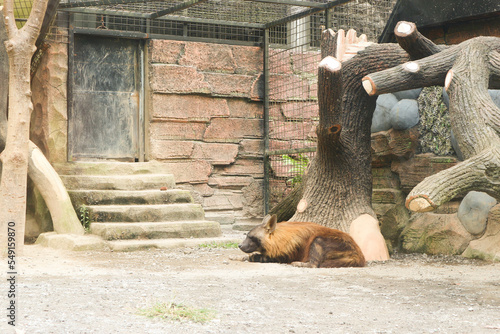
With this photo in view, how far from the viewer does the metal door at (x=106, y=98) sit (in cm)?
900

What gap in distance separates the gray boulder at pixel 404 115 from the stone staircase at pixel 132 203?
2.57m

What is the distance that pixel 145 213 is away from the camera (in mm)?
7980

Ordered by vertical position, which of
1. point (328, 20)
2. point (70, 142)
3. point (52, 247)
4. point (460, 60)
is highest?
point (328, 20)

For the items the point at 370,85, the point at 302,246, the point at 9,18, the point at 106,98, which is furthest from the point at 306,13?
the point at 9,18

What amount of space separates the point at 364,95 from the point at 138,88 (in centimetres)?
363

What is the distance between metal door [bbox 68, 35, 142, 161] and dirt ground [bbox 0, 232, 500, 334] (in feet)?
8.66

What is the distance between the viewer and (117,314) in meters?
3.73

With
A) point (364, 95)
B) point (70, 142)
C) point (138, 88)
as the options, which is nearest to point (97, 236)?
point (70, 142)

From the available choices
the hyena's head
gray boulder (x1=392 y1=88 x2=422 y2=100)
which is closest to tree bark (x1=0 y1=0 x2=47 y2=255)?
the hyena's head

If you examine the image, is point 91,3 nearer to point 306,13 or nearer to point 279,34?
point 306,13

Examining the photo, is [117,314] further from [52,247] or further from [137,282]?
[52,247]

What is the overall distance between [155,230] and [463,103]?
12.8 ft

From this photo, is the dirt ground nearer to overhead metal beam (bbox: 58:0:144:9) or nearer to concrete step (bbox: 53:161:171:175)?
concrete step (bbox: 53:161:171:175)

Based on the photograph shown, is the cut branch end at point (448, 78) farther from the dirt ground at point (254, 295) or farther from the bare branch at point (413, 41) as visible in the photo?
the dirt ground at point (254, 295)
